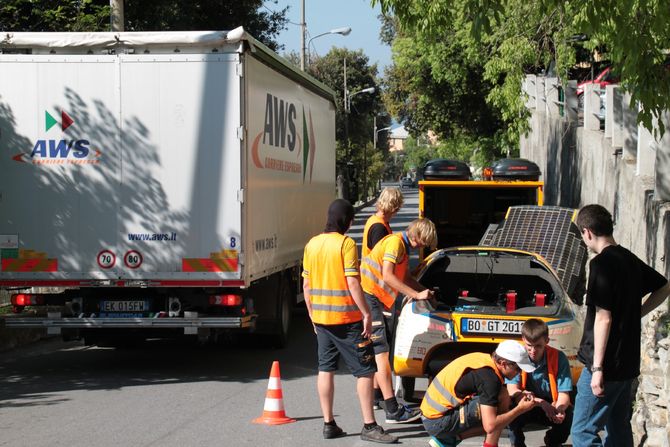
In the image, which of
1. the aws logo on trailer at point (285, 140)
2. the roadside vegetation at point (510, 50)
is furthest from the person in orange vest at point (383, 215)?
the aws logo on trailer at point (285, 140)

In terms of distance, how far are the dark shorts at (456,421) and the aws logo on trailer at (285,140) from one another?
4.92m

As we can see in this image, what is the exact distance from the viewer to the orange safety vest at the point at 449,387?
5941mm

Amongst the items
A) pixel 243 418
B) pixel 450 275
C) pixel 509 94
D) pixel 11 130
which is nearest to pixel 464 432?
pixel 243 418

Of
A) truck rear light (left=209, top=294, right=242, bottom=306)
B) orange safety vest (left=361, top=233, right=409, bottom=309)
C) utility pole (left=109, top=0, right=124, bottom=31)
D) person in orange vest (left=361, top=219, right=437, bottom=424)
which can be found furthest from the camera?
utility pole (left=109, top=0, right=124, bottom=31)

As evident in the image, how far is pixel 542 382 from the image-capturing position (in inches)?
247

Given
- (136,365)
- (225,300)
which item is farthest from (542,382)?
(136,365)

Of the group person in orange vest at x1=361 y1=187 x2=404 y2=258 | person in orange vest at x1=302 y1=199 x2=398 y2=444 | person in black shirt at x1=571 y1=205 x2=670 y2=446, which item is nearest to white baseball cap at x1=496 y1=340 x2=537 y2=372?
person in black shirt at x1=571 y1=205 x2=670 y2=446

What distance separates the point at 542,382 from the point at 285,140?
6.65 metres

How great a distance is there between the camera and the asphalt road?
7672 mm

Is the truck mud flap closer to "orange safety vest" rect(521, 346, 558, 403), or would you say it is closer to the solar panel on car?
"orange safety vest" rect(521, 346, 558, 403)

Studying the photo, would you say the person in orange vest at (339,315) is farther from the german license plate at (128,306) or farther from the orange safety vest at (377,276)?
the german license plate at (128,306)

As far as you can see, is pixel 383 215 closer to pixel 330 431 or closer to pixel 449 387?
pixel 330 431

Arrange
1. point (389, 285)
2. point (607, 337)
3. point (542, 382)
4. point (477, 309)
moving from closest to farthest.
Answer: point (607, 337) < point (542, 382) < point (389, 285) < point (477, 309)

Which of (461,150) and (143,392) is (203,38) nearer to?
(143,392)
